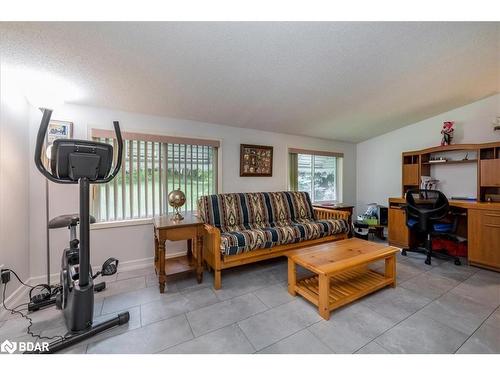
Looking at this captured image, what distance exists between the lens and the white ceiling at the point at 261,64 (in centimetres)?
144

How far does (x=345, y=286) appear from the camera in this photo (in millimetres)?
1928

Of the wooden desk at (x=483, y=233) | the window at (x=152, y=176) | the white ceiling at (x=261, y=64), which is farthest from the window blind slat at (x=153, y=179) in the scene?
the wooden desk at (x=483, y=233)

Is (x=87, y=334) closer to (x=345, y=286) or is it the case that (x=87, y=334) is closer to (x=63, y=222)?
(x=63, y=222)

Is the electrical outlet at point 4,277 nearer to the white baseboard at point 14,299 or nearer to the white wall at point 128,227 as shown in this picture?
the white baseboard at point 14,299

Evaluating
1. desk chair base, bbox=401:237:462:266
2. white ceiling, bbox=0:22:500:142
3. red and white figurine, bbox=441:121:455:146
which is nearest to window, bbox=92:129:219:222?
white ceiling, bbox=0:22:500:142

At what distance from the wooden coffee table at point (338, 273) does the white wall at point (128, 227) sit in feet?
5.39

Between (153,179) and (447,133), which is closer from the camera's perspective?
(153,179)

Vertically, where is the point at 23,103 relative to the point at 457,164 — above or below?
above

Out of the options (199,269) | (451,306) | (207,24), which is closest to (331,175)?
(451,306)

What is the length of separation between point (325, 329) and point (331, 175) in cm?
348

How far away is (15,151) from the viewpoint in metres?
1.84

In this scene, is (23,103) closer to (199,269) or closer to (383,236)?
(199,269)

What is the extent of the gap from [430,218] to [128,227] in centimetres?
379

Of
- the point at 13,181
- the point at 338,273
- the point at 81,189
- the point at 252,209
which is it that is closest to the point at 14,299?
the point at 13,181
